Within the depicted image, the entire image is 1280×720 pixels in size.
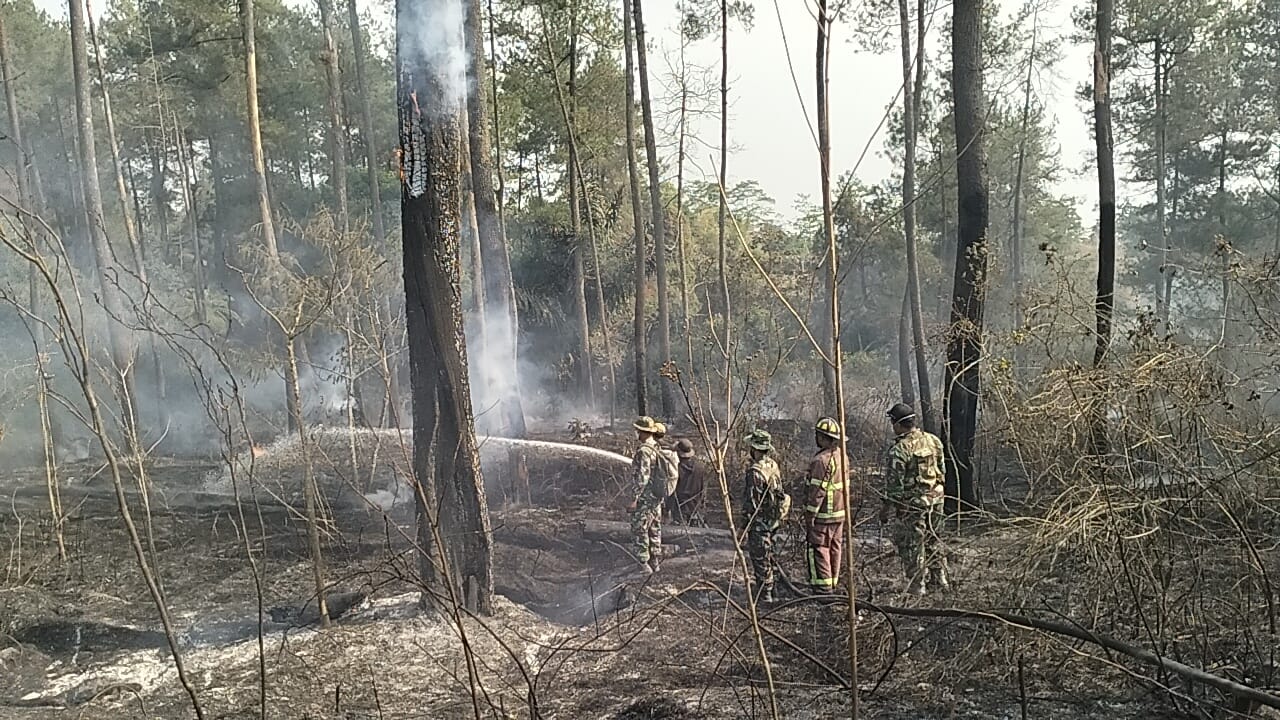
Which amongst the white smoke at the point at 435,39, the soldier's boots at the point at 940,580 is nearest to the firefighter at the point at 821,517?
the soldier's boots at the point at 940,580

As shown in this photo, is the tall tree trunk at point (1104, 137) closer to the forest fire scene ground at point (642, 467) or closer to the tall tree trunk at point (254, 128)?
the forest fire scene ground at point (642, 467)

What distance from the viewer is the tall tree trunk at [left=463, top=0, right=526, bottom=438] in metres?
15.8

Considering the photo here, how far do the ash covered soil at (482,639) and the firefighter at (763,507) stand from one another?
42 cm

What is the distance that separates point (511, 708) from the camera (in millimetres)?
6180

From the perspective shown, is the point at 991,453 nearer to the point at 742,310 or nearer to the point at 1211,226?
the point at 742,310

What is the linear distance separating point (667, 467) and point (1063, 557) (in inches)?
181

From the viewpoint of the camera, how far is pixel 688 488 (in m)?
11.9

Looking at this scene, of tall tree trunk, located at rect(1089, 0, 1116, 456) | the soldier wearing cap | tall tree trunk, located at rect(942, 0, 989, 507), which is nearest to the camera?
tall tree trunk, located at rect(942, 0, 989, 507)

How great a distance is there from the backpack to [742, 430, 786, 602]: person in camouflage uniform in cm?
154

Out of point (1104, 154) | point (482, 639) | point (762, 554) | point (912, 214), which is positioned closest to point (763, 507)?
point (762, 554)

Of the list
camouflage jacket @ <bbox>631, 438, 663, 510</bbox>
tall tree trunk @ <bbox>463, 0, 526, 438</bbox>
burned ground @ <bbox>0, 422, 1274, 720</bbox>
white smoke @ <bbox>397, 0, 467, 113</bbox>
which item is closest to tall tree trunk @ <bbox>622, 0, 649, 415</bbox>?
tall tree trunk @ <bbox>463, 0, 526, 438</bbox>

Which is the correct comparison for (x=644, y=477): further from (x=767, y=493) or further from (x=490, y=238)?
(x=490, y=238)

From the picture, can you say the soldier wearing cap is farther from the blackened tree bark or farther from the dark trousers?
the blackened tree bark

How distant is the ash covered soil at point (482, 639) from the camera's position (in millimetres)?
5930
